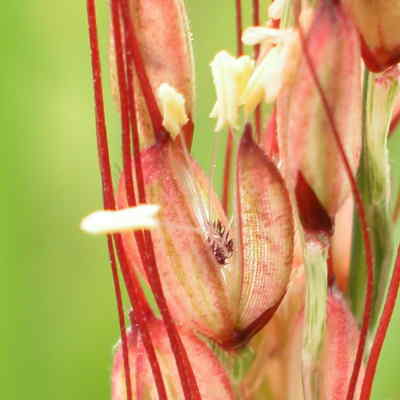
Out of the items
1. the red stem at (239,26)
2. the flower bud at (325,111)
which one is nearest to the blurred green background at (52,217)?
the red stem at (239,26)

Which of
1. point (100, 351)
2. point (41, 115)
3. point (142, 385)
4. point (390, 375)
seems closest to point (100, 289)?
point (100, 351)

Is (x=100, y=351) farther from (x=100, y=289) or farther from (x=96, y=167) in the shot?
(x=96, y=167)

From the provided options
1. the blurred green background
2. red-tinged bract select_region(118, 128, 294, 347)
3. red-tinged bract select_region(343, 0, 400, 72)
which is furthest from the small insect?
the blurred green background

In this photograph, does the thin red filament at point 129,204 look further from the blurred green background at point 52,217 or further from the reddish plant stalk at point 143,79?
the blurred green background at point 52,217

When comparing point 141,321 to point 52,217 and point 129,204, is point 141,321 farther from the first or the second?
point 52,217

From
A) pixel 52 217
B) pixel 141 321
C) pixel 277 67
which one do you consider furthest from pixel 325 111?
pixel 52 217

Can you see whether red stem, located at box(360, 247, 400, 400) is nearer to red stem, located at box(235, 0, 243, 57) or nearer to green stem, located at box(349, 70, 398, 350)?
green stem, located at box(349, 70, 398, 350)
